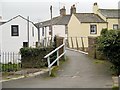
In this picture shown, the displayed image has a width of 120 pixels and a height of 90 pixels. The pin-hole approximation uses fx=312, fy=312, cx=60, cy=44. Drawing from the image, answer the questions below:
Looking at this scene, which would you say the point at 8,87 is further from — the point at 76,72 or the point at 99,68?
the point at 99,68

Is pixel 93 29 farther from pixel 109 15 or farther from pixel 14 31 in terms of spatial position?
pixel 14 31

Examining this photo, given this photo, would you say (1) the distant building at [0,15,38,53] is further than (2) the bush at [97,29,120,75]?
Yes

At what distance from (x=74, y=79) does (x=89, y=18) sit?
33.5m

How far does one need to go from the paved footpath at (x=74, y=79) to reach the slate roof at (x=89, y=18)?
1166 inches

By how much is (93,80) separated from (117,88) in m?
1.63

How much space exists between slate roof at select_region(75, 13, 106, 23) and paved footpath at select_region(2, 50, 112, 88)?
29.6 meters

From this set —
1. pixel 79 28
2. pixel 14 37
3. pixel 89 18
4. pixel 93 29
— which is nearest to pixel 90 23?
pixel 93 29

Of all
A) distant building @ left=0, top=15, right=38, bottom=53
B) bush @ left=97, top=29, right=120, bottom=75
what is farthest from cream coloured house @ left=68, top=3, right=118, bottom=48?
bush @ left=97, top=29, right=120, bottom=75

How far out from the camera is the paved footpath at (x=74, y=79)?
9.11 m

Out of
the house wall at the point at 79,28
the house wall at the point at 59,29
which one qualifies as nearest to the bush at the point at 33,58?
the house wall at the point at 79,28

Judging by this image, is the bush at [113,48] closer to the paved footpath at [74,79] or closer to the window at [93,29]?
the paved footpath at [74,79]

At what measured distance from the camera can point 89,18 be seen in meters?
43.1

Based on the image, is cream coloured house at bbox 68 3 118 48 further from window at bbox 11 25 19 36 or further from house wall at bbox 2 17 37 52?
window at bbox 11 25 19 36

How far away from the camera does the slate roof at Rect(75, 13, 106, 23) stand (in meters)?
42.3
